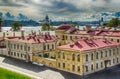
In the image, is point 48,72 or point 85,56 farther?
point 48,72

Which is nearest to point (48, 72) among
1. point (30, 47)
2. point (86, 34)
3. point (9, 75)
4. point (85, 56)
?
point (9, 75)

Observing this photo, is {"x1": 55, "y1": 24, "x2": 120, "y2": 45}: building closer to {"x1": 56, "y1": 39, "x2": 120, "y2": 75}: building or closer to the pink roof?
{"x1": 56, "y1": 39, "x2": 120, "y2": 75}: building

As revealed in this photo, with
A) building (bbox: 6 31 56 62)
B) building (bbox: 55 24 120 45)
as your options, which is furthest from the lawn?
building (bbox: 55 24 120 45)

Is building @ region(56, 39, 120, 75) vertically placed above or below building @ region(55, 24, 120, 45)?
below

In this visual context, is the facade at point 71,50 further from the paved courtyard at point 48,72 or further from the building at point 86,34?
the paved courtyard at point 48,72

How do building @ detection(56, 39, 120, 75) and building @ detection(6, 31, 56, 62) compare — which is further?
building @ detection(6, 31, 56, 62)

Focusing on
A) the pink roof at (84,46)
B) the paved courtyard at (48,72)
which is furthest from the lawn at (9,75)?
the pink roof at (84,46)

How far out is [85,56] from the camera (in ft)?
173

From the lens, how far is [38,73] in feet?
178

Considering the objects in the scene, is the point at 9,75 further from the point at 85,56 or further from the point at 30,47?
the point at 85,56

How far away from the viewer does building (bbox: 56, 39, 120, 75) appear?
53.0 meters

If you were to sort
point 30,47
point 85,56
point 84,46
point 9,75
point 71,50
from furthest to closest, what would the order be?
1. point 30,47
2. point 84,46
3. point 71,50
4. point 9,75
5. point 85,56

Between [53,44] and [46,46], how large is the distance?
3304 mm

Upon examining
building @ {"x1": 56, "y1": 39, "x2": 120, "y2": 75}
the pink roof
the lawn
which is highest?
the pink roof
